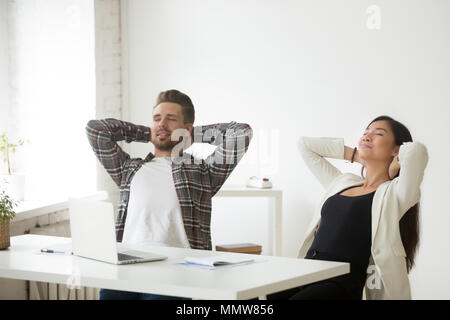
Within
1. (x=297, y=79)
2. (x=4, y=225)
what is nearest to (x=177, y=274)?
(x=4, y=225)

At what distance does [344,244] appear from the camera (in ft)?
7.88

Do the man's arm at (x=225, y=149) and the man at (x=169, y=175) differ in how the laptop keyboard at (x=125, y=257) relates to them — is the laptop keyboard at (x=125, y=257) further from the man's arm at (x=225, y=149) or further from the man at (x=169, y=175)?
the man's arm at (x=225, y=149)

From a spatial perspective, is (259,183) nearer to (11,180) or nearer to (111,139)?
(111,139)

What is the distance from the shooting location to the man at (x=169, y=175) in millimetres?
2385

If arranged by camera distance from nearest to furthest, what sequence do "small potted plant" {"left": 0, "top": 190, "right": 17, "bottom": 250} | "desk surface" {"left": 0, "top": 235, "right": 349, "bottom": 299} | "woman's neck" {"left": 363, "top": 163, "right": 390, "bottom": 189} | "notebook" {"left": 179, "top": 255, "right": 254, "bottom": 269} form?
"desk surface" {"left": 0, "top": 235, "right": 349, "bottom": 299}
"notebook" {"left": 179, "top": 255, "right": 254, "bottom": 269}
"small potted plant" {"left": 0, "top": 190, "right": 17, "bottom": 250}
"woman's neck" {"left": 363, "top": 163, "right": 390, "bottom": 189}

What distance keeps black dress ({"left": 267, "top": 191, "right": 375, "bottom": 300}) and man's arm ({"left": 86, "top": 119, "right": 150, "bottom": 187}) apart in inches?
33.3

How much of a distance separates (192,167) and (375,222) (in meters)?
0.76

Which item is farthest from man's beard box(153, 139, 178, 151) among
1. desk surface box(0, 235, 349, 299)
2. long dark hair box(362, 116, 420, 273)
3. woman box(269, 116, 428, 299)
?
long dark hair box(362, 116, 420, 273)

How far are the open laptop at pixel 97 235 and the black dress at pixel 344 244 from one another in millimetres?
654

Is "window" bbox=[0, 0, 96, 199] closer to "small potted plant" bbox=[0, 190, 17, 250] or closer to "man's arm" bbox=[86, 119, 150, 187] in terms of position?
"man's arm" bbox=[86, 119, 150, 187]

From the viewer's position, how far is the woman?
7.59ft

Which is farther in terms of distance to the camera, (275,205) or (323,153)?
(275,205)

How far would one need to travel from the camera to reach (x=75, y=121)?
3777 millimetres
